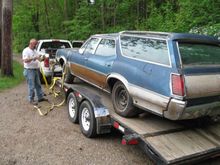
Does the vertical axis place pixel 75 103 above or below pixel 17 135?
above

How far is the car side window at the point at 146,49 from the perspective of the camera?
4664mm

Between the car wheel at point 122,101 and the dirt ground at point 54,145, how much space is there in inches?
29.4

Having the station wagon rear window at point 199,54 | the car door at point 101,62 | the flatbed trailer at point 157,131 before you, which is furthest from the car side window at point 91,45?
the station wagon rear window at point 199,54

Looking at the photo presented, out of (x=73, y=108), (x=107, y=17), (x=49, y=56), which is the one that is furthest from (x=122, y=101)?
(x=107, y=17)

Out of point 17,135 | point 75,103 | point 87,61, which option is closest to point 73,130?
point 75,103

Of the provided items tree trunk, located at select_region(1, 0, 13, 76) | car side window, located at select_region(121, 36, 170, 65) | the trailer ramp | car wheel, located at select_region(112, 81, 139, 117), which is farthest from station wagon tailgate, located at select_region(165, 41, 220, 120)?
tree trunk, located at select_region(1, 0, 13, 76)

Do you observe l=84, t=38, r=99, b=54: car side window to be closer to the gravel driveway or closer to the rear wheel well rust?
the rear wheel well rust

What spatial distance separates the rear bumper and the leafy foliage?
18.1ft

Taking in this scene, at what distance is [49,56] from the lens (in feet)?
37.0

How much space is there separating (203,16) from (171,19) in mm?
2748

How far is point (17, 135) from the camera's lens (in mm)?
6238

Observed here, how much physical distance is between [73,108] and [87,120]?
109 cm

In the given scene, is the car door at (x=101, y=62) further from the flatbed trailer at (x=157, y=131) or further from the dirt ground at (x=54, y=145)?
the dirt ground at (x=54, y=145)

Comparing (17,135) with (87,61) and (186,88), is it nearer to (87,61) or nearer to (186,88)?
(87,61)
